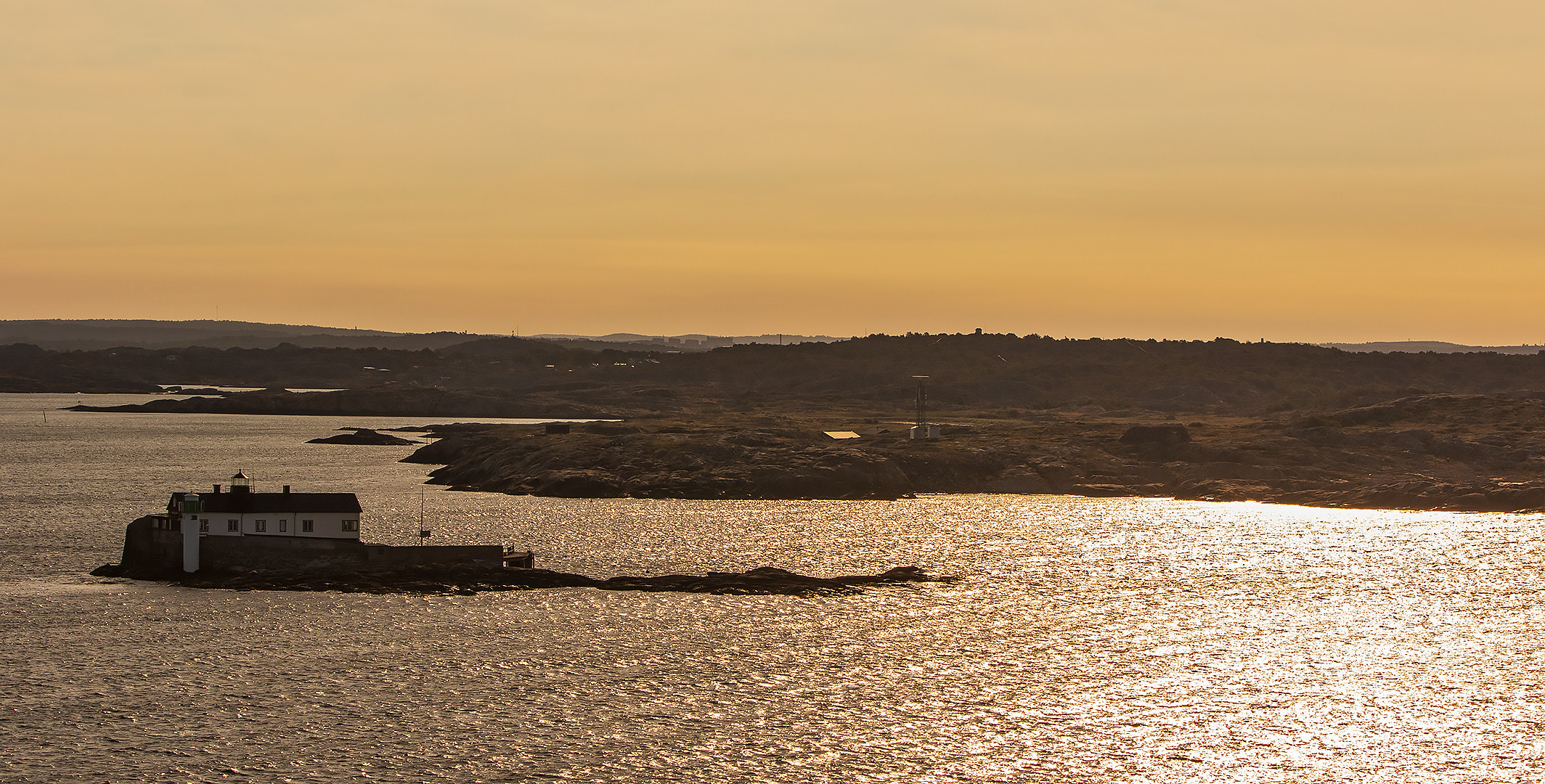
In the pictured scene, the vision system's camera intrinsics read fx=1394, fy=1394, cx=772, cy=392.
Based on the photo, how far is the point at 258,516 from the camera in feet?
244

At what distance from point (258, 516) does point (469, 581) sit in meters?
A: 11.7

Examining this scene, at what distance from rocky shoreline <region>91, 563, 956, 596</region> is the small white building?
2046mm

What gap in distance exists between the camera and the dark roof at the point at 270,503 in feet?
244

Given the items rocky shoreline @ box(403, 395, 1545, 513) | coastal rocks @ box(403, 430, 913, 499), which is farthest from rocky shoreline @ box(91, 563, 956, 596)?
rocky shoreline @ box(403, 395, 1545, 513)

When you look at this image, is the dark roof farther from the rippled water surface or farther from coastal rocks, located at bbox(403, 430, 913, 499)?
coastal rocks, located at bbox(403, 430, 913, 499)

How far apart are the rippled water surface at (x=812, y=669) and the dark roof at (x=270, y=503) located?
522 centimetres

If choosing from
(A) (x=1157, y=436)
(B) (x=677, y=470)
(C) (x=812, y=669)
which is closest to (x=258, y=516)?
(C) (x=812, y=669)

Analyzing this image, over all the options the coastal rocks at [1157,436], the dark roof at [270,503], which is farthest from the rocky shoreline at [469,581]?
the coastal rocks at [1157,436]

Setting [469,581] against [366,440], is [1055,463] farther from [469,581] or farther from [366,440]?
[366,440]

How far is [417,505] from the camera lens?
365 feet

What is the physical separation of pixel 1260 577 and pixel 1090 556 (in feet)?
37.5

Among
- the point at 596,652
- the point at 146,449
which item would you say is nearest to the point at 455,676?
the point at 596,652

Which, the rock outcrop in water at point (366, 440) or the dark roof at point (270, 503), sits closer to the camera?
the dark roof at point (270, 503)

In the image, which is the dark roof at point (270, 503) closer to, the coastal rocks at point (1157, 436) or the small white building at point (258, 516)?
the small white building at point (258, 516)
